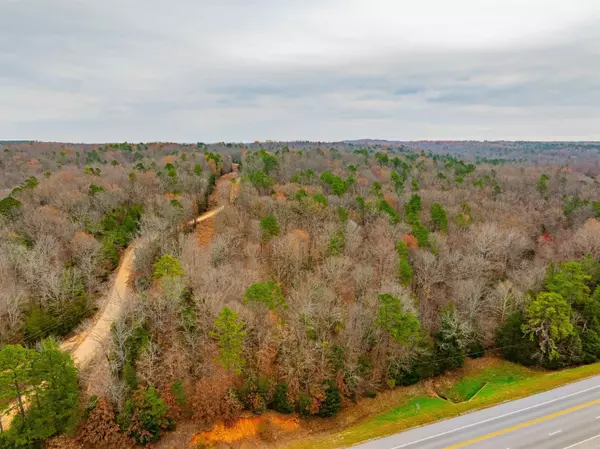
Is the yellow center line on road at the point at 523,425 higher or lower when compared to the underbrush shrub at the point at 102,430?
higher

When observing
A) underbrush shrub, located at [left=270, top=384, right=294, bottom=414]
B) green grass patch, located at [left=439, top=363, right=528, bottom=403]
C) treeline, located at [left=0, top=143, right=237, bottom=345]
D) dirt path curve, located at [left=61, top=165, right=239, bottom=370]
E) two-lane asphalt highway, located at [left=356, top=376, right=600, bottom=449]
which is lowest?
green grass patch, located at [left=439, top=363, right=528, bottom=403]

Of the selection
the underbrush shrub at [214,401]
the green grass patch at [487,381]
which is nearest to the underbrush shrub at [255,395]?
the underbrush shrub at [214,401]

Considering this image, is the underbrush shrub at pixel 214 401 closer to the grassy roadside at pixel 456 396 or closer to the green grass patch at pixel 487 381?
the grassy roadside at pixel 456 396

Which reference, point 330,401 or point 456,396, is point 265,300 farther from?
point 456,396

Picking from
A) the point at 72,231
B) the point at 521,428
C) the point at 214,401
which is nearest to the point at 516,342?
the point at 521,428

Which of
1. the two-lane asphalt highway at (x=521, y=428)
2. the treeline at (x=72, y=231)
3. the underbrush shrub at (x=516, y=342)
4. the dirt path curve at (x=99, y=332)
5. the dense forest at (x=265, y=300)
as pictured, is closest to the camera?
the two-lane asphalt highway at (x=521, y=428)

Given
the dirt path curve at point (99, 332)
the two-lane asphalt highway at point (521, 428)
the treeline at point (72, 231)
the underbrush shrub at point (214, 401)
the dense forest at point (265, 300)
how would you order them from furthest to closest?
the treeline at point (72, 231)
the dirt path curve at point (99, 332)
the underbrush shrub at point (214, 401)
the dense forest at point (265, 300)
the two-lane asphalt highway at point (521, 428)

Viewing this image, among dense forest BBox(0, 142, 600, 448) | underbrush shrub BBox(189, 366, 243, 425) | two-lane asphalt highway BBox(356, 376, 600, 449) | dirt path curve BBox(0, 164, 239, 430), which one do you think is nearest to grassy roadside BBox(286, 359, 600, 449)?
two-lane asphalt highway BBox(356, 376, 600, 449)

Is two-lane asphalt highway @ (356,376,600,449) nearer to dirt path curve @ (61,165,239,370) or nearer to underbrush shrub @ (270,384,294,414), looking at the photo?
underbrush shrub @ (270,384,294,414)
